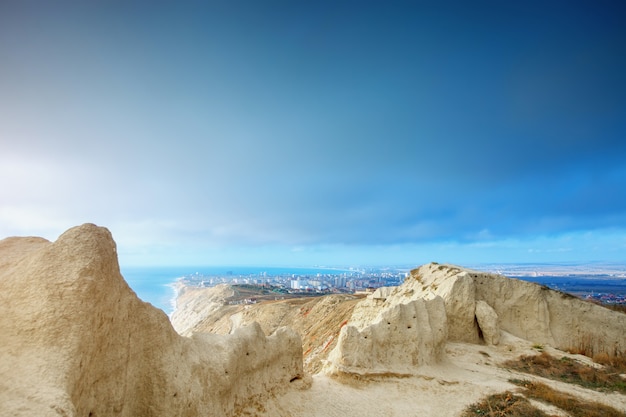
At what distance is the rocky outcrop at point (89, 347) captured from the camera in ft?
14.3

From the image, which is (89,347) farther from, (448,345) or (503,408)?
(448,345)

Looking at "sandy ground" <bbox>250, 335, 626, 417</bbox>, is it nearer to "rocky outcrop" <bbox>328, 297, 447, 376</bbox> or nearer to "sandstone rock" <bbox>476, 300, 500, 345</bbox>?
"rocky outcrop" <bbox>328, 297, 447, 376</bbox>

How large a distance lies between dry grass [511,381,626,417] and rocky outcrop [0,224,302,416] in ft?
33.8

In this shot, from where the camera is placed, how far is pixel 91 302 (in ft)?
17.7

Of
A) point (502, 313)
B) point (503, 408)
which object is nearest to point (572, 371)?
point (502, 313)

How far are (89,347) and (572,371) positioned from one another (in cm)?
1796

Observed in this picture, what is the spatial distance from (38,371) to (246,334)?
565 centimetres

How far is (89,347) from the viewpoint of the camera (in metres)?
5.20

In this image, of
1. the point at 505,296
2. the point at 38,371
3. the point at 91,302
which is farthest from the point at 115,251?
the point at 505,296

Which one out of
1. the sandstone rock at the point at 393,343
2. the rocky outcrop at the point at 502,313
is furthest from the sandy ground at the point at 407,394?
the rocky outcrop at the point at 502,313

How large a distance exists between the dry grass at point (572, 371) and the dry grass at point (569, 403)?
2.48 metres

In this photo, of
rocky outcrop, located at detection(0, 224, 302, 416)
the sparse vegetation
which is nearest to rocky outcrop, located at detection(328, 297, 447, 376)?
the sparse vegetation

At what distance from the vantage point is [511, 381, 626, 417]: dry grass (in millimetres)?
10242

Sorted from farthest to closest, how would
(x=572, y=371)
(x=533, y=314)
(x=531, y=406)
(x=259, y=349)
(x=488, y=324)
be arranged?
(x=533, y=314), (x=488, y=324), (x=572, y=371), (x=531, y=406), (x=259, y=349)
